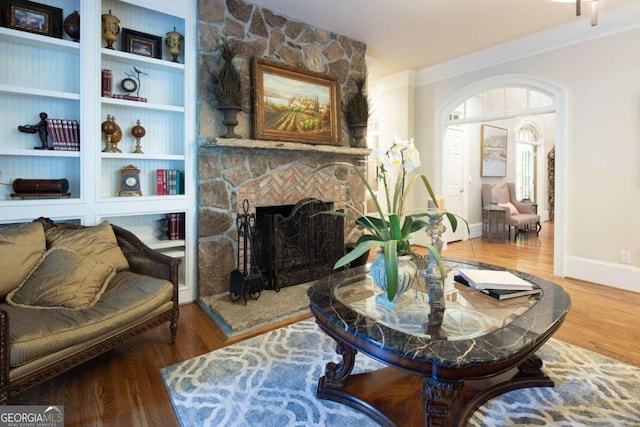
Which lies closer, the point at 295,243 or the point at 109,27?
the point at 109,27

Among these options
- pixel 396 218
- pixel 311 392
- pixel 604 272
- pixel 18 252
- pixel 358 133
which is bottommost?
pixel 311 392

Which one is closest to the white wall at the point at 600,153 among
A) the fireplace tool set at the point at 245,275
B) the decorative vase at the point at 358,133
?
the decorative vase at the point at 358,133

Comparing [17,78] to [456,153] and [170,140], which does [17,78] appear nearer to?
[170,140]

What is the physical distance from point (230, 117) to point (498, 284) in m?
2.45

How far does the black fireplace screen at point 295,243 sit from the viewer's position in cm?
322

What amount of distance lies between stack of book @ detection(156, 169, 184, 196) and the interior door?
161 inches

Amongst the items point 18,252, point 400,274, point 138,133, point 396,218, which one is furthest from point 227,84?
point 400,274

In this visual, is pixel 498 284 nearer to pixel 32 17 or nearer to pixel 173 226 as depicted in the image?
pixel 173 226

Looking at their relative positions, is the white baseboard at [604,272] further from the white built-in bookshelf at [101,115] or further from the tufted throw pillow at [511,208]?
the white built-in bookshelf at [101,115]

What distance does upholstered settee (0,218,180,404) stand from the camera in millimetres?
1516

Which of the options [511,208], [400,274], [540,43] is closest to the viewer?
[400,274]

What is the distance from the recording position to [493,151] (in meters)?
6.70

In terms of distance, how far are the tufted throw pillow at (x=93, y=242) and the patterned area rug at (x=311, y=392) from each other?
0.86 meters

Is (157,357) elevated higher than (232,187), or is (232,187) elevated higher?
(232,187)
